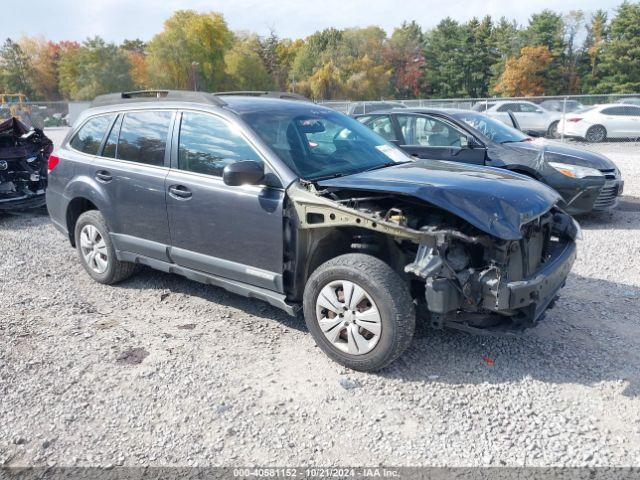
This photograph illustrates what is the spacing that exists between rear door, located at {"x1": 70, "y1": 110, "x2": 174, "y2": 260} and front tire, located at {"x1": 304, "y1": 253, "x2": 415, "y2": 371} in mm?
1661

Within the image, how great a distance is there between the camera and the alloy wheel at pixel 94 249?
17.3ft

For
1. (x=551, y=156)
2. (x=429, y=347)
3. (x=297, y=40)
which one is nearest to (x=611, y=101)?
(x=551, y=156)

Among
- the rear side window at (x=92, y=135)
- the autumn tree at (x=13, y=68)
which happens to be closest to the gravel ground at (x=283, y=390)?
the rear side window at (x=92, y=135)

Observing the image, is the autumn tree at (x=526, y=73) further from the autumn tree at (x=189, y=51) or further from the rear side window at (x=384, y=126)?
the rear side window at (x=384, y=126)

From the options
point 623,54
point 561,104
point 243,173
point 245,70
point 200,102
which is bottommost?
point 561,104

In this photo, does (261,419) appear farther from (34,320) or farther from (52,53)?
(52,53)

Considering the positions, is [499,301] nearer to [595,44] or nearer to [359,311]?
[359,311]

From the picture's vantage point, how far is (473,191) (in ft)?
11.5

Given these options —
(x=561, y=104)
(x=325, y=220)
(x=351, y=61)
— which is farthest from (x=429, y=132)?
(x=351, y=61)

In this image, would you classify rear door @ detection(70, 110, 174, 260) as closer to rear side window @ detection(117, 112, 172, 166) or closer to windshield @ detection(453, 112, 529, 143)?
rear side window @ detection(117, 112, 172, 166)

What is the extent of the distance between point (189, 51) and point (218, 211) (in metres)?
76.2

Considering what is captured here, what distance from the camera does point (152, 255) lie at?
15.6 feet

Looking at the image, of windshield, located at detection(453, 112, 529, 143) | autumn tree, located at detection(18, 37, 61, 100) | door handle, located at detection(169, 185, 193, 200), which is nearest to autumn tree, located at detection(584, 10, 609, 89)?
windshield, located at detection(453, 112, 529, 143)

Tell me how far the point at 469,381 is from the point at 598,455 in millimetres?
885
